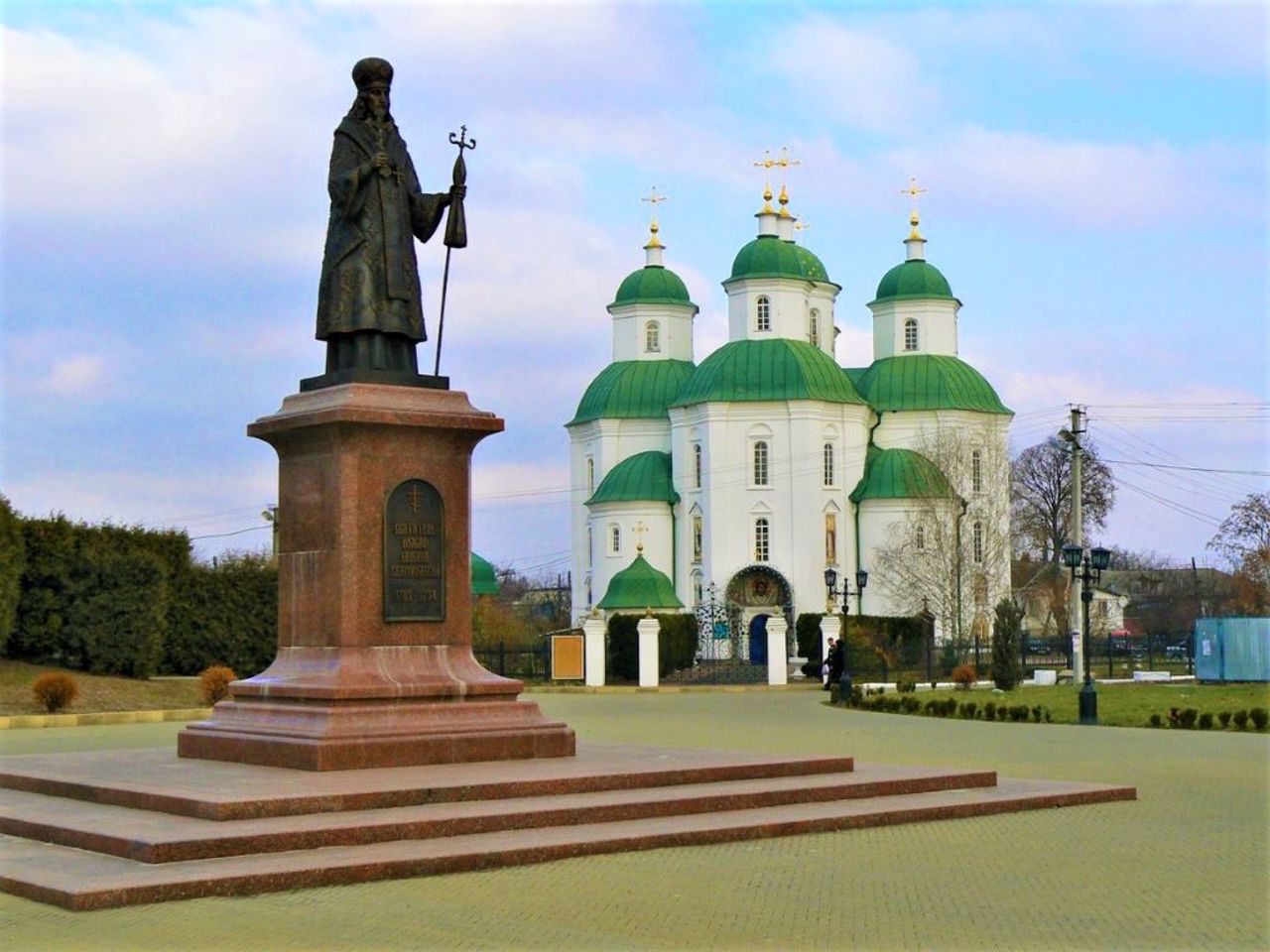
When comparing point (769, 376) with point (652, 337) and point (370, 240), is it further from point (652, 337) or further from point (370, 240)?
point (370, 240)

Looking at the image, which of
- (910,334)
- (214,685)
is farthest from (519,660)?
(910,334)

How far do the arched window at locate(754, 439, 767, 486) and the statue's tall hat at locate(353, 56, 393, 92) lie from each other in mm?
56075

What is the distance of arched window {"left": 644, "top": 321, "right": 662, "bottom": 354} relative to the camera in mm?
80562

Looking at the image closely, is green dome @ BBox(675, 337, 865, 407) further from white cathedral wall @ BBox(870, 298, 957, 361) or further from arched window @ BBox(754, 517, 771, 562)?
white cathedral wall @ BBox(870, 298, 957, 361)

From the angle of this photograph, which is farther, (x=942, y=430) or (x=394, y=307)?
(x=942, y=430)

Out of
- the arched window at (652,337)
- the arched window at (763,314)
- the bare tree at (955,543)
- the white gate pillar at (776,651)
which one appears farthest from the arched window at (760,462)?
the white gate pillar at (776,651)

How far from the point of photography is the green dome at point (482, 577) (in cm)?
7203

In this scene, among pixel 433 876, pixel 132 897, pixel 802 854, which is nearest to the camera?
pixel 132 897

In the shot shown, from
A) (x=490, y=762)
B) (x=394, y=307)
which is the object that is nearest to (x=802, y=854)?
(x=490, y=762)

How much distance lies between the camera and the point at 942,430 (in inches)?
2886

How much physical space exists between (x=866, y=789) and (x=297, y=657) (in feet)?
15.8

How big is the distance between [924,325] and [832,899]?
70112 millimetres

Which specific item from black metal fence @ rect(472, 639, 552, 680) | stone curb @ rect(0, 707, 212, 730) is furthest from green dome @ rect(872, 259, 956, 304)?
stone curb @ rect(0, 707, 212, 730)

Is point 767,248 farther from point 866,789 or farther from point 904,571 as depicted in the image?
point 866,789
